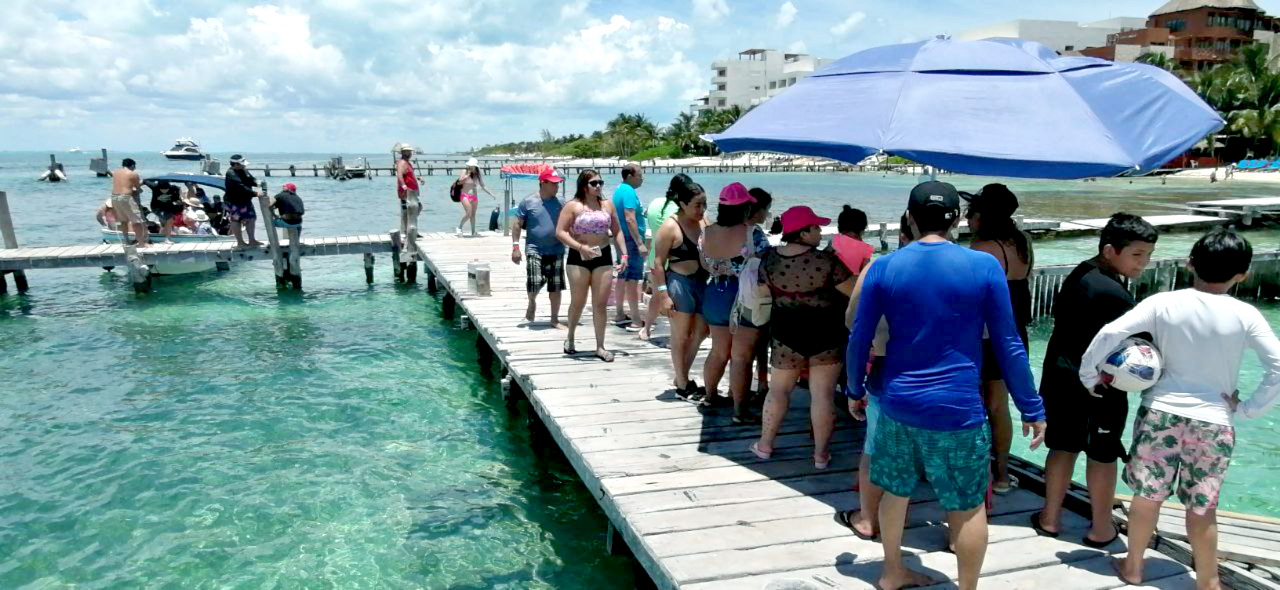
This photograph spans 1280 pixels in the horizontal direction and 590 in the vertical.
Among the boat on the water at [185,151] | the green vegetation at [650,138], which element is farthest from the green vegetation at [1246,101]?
the boat on the water at [185,151]

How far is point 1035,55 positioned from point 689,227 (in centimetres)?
240

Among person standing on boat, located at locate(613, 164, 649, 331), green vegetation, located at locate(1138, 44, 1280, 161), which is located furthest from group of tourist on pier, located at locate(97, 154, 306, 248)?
green vegetation, located at locate(1138, 44, 1280, 161)

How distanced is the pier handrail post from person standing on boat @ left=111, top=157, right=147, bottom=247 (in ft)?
6.72

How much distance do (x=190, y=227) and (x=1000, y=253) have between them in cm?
1809

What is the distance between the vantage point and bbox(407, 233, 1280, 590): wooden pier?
3600 mm

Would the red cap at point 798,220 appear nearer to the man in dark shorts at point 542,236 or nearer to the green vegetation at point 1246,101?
the man in dark shorts at point 542,236

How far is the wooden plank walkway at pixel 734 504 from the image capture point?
360cm

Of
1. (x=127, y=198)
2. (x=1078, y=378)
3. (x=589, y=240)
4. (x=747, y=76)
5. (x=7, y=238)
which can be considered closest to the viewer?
(x=1078, y=378)

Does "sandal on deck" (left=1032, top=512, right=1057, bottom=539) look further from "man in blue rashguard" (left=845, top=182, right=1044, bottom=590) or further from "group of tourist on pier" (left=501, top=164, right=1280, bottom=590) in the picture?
"man in blue rashguard" (left=845, top=182, right=1044, bottom=590)

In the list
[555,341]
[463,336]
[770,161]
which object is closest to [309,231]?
[463,336]

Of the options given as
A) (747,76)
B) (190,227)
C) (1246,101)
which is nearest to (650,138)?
(747,76)

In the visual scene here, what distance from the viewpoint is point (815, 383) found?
14.7 ft

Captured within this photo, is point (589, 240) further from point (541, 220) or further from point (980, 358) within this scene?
point (980, 358)

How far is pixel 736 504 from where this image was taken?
434 centimetres
